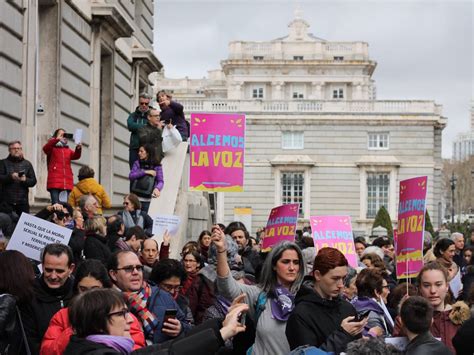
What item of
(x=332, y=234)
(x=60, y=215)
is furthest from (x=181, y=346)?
(x=332, y=234)

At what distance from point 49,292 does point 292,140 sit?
2293 inches

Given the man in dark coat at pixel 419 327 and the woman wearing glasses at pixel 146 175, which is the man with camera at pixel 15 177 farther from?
the man in dark coat at pixel 419 327

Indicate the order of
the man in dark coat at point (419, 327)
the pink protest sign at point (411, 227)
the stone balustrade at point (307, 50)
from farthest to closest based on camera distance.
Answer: the stone balustrade at point (307, 50) → the pink protest sign at point (411, 227) → the man in dark coat at point (419, 327)

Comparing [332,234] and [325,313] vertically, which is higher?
[332,234]

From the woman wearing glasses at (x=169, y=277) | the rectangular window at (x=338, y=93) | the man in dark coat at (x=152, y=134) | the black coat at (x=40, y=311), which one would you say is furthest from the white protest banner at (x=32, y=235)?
the rectangular window at (x=338, y=93)

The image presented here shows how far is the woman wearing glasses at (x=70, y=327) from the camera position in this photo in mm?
5910

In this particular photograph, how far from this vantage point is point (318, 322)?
21.7 feet

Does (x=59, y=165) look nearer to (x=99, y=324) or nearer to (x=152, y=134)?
(x=152, y=134)

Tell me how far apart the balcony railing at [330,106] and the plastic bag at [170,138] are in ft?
158

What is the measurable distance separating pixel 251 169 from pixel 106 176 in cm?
4055

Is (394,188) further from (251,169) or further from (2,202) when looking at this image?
(2,202)

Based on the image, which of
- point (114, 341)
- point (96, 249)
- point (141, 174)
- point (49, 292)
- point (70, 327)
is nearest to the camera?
point (114, 341)

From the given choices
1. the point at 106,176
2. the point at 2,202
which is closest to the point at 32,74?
the point at 2,202

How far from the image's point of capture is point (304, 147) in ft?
213
